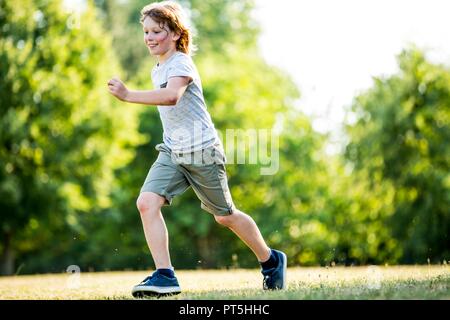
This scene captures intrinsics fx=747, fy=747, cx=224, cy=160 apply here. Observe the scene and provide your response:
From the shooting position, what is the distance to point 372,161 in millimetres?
26438

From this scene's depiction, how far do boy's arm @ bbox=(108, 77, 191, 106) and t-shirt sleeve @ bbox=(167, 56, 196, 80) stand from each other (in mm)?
34

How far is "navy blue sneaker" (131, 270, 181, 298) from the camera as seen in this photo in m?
5.30

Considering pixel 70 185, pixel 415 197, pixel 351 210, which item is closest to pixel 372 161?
pixel 415 197

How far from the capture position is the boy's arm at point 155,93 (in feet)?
16.3

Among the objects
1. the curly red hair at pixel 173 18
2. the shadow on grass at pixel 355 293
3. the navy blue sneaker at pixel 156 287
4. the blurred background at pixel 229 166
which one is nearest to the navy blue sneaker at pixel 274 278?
the shadow on grass at pixel 355 293

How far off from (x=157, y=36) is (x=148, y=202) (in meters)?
1.24

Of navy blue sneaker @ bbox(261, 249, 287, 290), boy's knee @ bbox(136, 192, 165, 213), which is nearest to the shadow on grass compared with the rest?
navy blue sneaker @ bbox(261, 249, 287, 290)

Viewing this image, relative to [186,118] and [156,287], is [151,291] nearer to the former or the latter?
[156,287]

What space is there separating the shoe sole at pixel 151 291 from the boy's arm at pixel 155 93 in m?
1.31

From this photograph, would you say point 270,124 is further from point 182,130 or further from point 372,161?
point 182,130

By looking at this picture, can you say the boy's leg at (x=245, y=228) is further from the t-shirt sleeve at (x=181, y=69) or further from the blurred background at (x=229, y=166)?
the blurred background at (x=229, y=166)

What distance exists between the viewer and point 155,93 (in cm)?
513

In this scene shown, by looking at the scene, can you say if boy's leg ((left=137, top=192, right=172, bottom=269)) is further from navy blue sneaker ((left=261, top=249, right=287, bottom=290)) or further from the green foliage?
the green foliage
